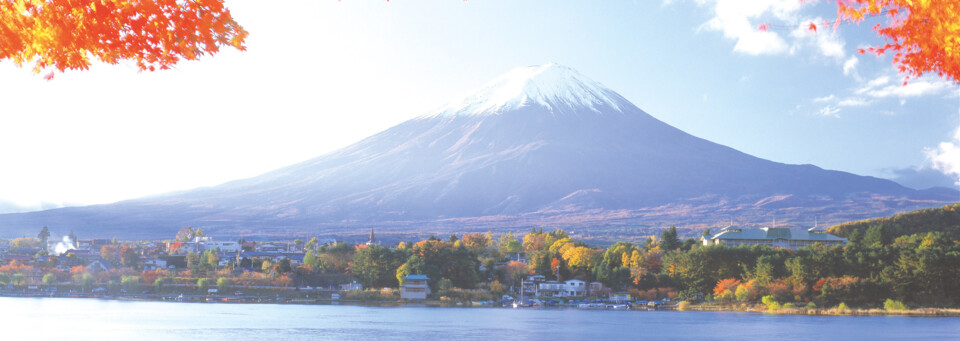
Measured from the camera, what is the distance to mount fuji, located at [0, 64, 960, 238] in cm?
8869

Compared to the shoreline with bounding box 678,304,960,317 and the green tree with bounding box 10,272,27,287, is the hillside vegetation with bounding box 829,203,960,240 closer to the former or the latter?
the shoreline with bounding box 678,304,960,317

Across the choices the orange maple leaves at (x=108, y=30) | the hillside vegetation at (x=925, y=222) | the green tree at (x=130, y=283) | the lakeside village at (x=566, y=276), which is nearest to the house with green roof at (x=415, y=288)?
the lakeside village at (x=566, y=276)

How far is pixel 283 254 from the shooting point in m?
53.5

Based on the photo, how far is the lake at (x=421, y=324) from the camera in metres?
23.4

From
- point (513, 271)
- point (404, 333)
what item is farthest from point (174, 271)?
point (404, 333)

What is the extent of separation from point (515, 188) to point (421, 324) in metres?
73.8

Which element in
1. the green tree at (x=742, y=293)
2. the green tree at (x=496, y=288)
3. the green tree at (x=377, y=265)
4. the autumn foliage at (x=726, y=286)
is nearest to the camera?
the green tree at (x=742, y=293)

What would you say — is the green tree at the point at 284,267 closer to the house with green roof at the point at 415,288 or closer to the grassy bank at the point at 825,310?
the house with green roof at the point at 415,288

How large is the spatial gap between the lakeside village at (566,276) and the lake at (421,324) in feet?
8.50

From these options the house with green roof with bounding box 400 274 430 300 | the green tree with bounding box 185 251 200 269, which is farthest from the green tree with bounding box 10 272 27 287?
the house with green roof with bounding box 400 274 430 300

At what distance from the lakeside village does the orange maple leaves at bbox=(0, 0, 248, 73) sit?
102ft

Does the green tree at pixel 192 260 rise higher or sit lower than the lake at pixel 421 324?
higher

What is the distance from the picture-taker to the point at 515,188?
101 m

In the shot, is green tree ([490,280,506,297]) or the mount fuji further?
the mount fuji
